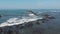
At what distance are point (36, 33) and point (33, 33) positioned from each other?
0.65 metres

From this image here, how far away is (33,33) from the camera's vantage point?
32.5 m

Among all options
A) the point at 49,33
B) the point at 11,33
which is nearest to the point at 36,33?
the point at 49,33

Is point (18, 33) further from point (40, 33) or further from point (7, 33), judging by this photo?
point (40, 33)

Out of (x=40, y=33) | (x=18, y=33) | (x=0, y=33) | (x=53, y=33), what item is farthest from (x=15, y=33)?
(x=53, y=33)

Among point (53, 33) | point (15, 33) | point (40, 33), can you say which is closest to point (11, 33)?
point (15, 33)

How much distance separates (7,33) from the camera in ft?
105

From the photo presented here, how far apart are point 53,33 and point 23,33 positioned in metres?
5.99

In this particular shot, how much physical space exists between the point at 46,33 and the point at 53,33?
4.77 feet

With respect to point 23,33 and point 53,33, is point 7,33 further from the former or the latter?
point 53,33

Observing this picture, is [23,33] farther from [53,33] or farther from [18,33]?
[53,33]

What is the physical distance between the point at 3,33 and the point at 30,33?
5.38 m

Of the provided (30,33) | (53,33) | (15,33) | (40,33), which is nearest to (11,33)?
(15,33)

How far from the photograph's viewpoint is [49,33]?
32.2 m

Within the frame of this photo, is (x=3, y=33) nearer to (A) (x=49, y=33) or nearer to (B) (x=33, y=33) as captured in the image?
(B) (x=33, y=33)
